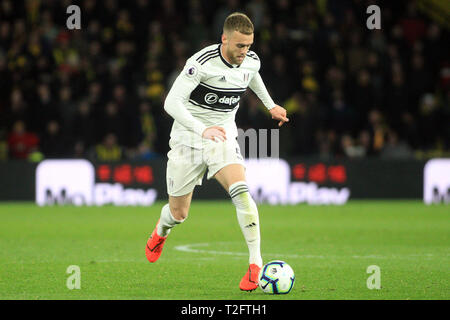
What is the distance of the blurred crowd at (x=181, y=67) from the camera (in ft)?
57.0

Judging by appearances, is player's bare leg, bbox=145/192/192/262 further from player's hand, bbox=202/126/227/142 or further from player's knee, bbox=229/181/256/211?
player's hand, bbox=202/126/227/142

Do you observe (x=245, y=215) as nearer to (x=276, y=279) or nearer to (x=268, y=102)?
(x=276, y=279)

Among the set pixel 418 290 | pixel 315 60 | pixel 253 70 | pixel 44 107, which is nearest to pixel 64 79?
pixel 44 107

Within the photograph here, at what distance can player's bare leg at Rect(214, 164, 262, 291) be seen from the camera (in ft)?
22.4

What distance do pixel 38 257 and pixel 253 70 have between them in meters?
3.02

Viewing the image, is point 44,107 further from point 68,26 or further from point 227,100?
point 227,100

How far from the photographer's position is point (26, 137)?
17094 mm

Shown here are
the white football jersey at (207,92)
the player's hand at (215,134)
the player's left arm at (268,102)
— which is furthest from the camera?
the player's left arm at (268,102)

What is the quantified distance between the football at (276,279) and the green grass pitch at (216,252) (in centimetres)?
8

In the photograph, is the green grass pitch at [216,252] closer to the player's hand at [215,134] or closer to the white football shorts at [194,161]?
the white football shorts at [194,161]

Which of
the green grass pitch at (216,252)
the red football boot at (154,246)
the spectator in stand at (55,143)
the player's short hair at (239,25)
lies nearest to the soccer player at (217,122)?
the player's short hair at (239,25)

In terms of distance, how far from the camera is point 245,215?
6.97 m

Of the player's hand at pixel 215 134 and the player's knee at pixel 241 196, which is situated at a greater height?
the player's hand at pixel 215 134

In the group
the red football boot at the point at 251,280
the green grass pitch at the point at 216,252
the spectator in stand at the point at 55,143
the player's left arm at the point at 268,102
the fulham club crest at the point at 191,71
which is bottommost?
the green grass pitch at the point at 216,252
